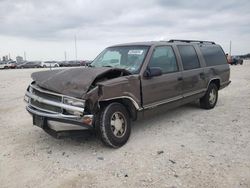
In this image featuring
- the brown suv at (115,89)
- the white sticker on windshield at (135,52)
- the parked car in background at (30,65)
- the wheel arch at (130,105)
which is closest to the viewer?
the brown suv at (115,89)

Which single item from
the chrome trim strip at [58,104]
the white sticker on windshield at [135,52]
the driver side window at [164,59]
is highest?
the white sticker on windshield at [135,52]

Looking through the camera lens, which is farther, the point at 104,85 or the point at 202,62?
the point at 202,62

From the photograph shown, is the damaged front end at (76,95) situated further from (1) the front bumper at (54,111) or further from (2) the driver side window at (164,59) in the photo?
(2) the driver side window at (164,59)

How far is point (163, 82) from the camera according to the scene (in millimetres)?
5500

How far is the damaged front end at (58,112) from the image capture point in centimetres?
411

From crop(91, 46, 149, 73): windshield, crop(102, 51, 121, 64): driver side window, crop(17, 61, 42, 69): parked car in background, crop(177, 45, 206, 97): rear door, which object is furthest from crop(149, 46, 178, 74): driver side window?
crop(17, 61, 42, 69): parked car in background

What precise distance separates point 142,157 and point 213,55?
4690 mm

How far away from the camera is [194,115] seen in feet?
22.4

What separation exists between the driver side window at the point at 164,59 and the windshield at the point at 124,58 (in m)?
0.23

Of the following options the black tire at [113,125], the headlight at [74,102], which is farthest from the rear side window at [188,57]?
the headlight at [74,102]

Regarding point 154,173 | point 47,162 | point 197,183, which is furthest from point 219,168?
point 47,162

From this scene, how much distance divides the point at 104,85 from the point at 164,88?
1.73 meters

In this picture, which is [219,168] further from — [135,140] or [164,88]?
[164,88]

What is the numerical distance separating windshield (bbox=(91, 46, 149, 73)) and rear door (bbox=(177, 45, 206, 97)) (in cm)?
129
